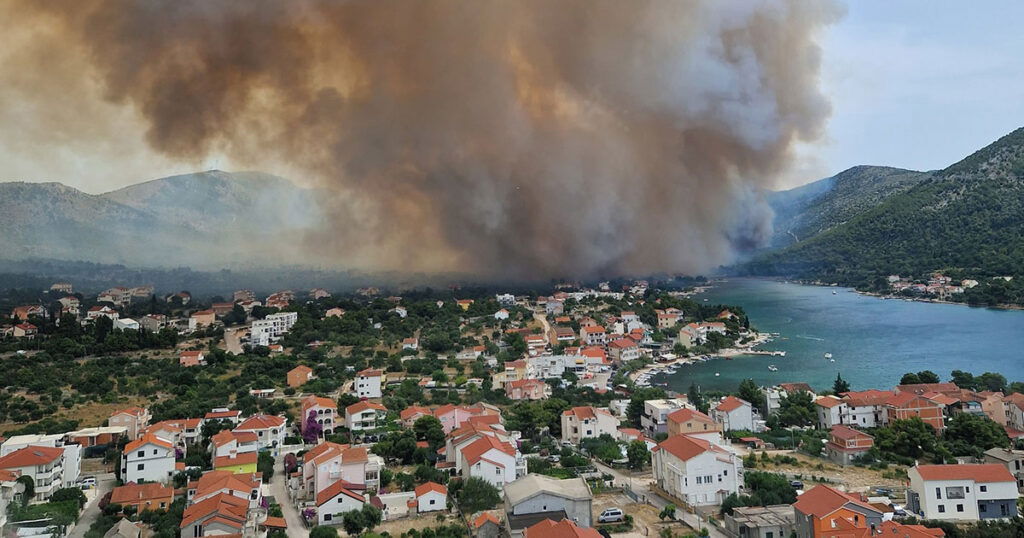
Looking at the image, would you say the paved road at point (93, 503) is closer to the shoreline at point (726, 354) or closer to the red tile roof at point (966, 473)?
the red tile roof at point (966, 473)

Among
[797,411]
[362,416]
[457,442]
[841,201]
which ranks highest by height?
[841,201]

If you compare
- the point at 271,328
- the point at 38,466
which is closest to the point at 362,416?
the point at 38,466

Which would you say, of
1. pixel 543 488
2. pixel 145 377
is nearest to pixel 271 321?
pixel 145 377

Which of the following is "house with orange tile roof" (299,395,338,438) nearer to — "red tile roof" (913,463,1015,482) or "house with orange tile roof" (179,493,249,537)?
"house with orange tile roof" (179,493,249,537)

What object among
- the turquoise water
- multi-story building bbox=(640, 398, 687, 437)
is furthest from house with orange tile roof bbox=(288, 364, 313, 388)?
the turquoise water

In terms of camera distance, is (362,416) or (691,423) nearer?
(691,423)

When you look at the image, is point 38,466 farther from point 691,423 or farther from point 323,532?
point 691,423

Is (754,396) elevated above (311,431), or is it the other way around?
(754,396)

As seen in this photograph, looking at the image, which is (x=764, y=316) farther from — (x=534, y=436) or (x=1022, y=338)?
(x=534, y=436)

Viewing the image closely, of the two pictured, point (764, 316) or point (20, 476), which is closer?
point (20, 476)
